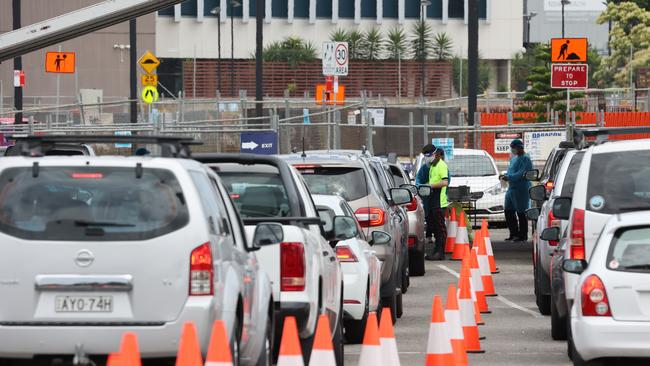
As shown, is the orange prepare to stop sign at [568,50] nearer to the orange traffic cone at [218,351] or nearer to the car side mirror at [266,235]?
the car side mirror at [266,235]

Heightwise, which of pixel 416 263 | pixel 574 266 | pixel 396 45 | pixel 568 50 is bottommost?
pixel 416 263

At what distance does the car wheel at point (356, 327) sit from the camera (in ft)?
44.7

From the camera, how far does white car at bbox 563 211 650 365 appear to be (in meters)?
9.98

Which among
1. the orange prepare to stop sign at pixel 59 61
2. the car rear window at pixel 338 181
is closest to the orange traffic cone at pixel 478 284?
the car rear window at pixel 338 181

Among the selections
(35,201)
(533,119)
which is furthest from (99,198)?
(533,119)

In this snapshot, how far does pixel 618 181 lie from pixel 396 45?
9344 centimetres

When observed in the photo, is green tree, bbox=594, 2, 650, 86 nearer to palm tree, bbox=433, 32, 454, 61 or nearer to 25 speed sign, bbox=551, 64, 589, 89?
palm tree, bbox=433, 32, 454, 61

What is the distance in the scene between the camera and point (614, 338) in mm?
9977

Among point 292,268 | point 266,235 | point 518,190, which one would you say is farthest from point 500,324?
point 518,190

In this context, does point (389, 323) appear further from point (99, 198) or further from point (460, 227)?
point (460, 227)

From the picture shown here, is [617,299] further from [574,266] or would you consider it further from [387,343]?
[387,343]

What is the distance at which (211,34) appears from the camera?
358 ft

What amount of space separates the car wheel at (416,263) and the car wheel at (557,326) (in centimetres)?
803

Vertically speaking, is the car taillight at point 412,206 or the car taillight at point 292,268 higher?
the car taillight at point 292,268
